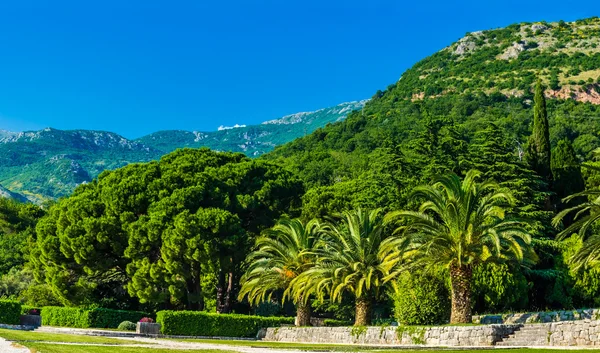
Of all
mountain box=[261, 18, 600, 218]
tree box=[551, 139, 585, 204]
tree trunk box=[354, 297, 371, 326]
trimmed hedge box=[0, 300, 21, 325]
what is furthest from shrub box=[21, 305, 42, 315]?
tree box=[551, 139, 585, 204]

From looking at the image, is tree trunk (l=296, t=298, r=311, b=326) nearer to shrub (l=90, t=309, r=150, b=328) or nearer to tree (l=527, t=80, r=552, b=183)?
shrub (l=90, t=309, r=150, b=328)

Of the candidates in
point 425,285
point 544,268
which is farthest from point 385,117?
point 425,285

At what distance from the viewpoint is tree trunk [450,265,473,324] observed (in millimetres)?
29547

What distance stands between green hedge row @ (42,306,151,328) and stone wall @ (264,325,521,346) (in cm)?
1230

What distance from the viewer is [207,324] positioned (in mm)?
38250

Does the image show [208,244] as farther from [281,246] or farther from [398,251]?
[398,251]

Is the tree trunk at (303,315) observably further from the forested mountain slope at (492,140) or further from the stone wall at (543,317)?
the stone wall at (543,317)

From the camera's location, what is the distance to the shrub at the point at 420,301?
32.1 meters

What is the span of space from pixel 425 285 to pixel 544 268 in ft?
40.1

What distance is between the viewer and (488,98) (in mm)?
128125

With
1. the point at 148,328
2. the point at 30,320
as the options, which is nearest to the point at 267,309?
the point at 148,328

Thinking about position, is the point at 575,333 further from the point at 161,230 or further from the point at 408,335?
the point at 161,230

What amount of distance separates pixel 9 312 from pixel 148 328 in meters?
7.95

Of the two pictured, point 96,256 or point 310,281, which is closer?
point 310,281
